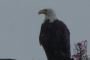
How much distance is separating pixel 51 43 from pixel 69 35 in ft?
2.07

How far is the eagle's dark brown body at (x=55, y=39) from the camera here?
745cm

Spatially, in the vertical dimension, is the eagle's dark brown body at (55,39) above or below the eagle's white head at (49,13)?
below

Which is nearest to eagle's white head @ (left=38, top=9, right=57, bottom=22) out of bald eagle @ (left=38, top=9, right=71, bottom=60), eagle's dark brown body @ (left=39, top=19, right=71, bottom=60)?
bald eagle @ (left=38, top=9, right=71, bottom=60)

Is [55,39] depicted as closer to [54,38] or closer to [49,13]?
[54,38]

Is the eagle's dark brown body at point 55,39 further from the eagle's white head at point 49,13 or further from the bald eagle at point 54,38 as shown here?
the eagle's white head at point 49,13

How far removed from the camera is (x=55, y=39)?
746 cm

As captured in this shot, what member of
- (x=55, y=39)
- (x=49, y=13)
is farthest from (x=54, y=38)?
(x=49, y=13)

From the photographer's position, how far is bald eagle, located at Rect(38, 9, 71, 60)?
24.4ft

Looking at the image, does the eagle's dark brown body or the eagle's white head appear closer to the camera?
the eagle's dark brown body

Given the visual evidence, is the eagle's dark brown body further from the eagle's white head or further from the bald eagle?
the eagle's white head

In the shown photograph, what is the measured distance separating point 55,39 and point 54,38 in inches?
1.6

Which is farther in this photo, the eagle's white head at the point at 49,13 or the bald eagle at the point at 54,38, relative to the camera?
the eagle's white head at the point at 49,13

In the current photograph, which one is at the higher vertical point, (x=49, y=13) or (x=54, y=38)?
(x=49, y=13)

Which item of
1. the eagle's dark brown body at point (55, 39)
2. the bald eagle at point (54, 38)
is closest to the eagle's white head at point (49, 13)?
the bald eagle at point (54, 38)
